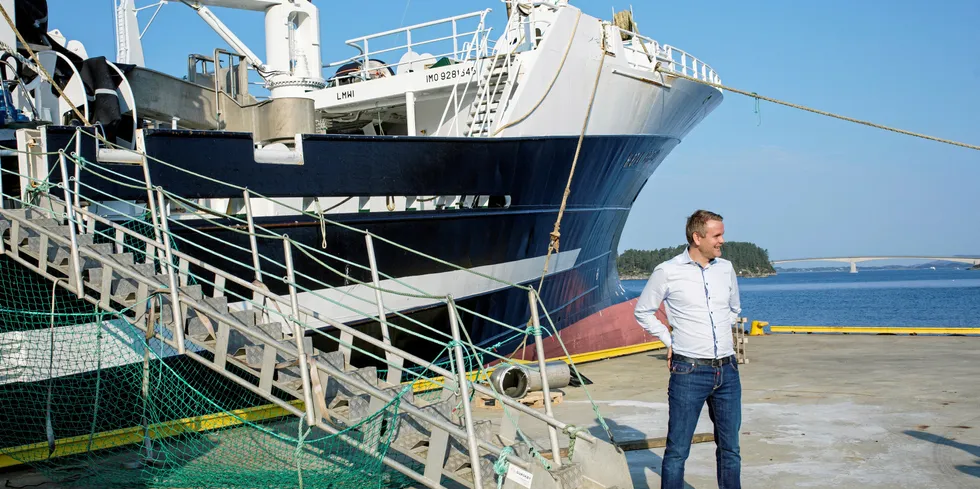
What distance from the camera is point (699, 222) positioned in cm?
366

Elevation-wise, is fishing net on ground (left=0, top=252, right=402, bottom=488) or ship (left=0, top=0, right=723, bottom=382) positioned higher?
ship (left=0, top=0, right=723, bottom=382)

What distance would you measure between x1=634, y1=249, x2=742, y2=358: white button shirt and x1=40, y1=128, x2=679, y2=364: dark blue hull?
13.7 ft

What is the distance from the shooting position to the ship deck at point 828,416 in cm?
460

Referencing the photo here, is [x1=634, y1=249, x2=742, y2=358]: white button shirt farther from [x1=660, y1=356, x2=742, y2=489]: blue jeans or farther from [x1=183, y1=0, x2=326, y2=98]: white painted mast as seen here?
[x1=183, y1=0, x2=326, y2=98]: white painted mast

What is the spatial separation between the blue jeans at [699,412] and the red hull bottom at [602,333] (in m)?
7.41

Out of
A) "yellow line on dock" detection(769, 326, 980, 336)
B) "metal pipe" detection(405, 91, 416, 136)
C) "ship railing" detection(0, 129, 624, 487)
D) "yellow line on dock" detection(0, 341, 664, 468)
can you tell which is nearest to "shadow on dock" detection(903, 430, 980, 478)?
"ship railing" detection(0, 129, 624, 487)

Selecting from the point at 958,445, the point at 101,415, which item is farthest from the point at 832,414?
the point at 101,415

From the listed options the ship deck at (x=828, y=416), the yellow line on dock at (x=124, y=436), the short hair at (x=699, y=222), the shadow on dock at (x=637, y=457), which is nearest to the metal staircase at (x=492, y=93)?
the ship deck at (x=828, y=416)

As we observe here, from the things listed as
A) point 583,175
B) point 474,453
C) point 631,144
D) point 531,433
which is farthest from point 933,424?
point 631,144

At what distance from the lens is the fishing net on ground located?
5238 mm

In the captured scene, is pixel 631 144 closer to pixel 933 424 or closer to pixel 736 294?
pixel 933 424

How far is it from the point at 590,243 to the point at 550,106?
2.49m

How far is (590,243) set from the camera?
38.5 ft

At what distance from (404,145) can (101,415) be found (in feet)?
11.3
